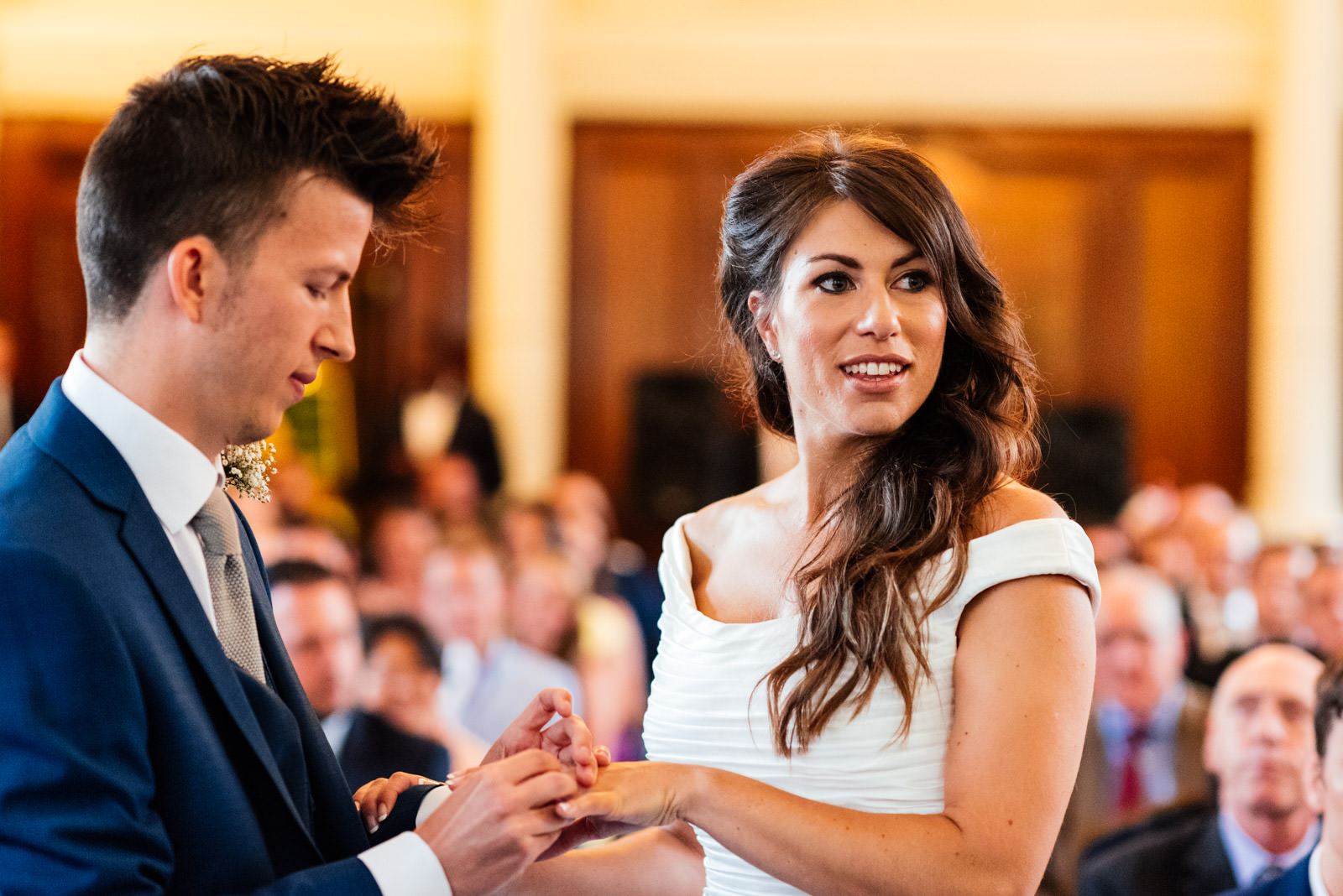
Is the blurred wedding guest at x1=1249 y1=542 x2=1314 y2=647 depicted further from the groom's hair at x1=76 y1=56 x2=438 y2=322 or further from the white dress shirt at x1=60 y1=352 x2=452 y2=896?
the groom's hair at x1=76 y1=56 x2=438 y2=322

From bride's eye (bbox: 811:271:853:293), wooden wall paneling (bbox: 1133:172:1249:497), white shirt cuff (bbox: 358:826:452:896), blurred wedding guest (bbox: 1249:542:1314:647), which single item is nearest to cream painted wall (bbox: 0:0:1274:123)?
wooden wall paneling (bbox: 1133:172:1249:497)

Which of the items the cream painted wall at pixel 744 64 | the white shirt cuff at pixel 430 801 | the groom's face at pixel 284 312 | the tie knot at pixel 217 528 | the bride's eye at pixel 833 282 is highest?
the cream painted wall at pixel 744 64

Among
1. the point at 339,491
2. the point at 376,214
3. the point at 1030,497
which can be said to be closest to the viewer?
the point at 376,214

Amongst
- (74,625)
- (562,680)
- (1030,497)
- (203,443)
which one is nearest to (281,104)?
(203,443)

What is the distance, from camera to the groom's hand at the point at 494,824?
1450mm

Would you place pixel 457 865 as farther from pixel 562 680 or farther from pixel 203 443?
pixel 562 680

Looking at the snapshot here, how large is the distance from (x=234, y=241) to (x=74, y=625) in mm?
412

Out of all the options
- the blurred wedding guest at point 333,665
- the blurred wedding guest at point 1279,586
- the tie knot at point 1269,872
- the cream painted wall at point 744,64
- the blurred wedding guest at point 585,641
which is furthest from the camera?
the cream painted wall at point 744,64

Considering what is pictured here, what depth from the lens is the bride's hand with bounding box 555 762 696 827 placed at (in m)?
Answer: 1.64

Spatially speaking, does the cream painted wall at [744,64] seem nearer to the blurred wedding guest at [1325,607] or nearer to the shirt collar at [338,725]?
the blurred wedding guest at [1325,607]

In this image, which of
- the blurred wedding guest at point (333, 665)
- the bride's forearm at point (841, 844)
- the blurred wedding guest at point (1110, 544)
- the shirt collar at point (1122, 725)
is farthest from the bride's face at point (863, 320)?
the blurred wedding guest at point (1110, 544)

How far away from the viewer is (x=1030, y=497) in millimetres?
1764

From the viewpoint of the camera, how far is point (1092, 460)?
9.87 metres

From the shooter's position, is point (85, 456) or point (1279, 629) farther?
point (1279, 629)
